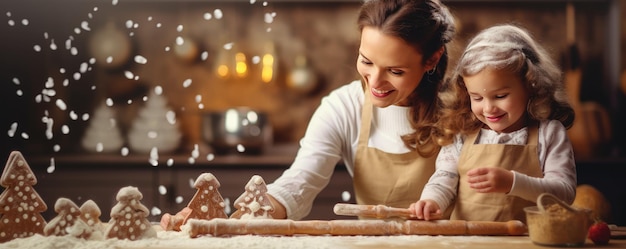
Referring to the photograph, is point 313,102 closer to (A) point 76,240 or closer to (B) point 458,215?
(B) point 458,215

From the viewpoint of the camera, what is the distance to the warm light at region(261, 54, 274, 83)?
269 cm

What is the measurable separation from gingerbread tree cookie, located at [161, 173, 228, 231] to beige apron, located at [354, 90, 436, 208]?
0.32 m

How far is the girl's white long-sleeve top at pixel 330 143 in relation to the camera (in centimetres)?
132

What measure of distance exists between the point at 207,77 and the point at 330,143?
1397 millimetres

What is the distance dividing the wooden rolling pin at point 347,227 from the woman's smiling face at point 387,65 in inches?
8.2

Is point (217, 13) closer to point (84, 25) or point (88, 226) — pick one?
point (84, 25)

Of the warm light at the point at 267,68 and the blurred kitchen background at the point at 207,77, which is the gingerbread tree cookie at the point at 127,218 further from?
the warm light at the point at 267,68

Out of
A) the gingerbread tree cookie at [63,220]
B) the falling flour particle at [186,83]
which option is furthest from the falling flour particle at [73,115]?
the gingerbread tree cookie at [63,220]

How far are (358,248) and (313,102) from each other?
171 centimetres

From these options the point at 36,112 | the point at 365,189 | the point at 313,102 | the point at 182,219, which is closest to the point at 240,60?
Result: the point at 313,102

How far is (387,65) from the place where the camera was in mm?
1182

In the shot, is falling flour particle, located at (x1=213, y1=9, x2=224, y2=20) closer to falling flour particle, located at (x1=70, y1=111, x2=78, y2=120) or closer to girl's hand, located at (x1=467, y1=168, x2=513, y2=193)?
falling flour particle, located at (x1=70, y1=111, x2=78, y2=120)

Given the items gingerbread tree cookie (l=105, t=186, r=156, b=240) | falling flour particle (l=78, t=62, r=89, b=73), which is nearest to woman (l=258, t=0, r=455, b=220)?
gingerbread tree cookie (l=105, t=186, r=156, b=240)

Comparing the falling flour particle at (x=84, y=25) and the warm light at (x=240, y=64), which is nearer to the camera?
the falling flour particle at (x=84, y=25)
